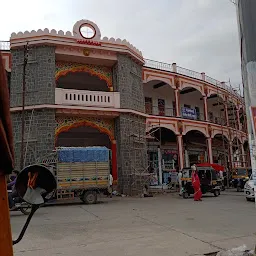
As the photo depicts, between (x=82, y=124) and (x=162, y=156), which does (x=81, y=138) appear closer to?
(x=82, y=124)

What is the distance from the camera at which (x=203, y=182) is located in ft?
51.5

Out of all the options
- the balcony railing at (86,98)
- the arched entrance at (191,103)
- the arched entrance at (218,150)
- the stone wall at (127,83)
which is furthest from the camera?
the arched entrance at (218,150)

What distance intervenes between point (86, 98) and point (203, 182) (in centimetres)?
754

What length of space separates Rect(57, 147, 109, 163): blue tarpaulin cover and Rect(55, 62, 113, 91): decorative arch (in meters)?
4.81

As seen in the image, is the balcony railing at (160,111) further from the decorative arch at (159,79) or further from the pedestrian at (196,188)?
the pedestrian at (196,188)

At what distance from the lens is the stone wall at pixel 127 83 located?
1612cm

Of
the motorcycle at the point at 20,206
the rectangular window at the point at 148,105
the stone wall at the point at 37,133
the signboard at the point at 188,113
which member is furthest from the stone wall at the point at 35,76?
the signboard at the point at 188,113

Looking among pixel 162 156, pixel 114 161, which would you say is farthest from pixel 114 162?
pixel 162 156

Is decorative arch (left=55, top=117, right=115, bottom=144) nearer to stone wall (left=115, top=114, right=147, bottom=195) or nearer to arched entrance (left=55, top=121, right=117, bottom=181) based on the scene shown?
stone wall (left=115, top=114, right=147, bottom=195)

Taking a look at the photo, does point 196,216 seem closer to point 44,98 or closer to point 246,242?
point 246,242

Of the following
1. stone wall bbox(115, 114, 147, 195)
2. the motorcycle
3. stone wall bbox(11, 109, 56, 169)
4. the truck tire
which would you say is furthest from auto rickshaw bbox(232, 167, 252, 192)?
the motorcycle

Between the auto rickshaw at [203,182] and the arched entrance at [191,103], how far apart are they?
6.42m

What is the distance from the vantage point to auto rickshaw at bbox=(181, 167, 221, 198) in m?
15.1

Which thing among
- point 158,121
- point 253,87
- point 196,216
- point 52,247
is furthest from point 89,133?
point 253,87
